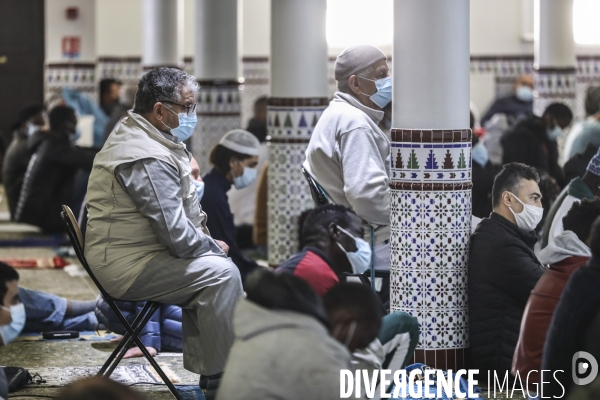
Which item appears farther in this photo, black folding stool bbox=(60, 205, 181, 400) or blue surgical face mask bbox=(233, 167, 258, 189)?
blue surgical face mask bbox=(233, 167, 258, 189)

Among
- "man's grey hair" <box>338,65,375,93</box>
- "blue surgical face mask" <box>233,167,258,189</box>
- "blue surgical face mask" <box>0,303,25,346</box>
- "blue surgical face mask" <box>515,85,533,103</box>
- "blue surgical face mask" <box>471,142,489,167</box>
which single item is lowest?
"blue surgical face mask" <box>0,303,25,346</box>

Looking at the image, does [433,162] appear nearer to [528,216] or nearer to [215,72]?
[528,216]

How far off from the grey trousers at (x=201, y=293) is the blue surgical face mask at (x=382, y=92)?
1441mm

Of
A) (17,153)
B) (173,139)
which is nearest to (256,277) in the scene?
(173,139)

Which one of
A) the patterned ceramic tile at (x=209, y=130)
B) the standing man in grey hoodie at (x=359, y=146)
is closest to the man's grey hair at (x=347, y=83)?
the standing man in grey hoodie at (x=359, y=146)

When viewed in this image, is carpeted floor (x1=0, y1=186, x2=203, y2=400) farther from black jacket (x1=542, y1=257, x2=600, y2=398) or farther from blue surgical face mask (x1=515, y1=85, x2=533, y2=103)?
blue surgical face mask (x1=515, y1=85, x2=533, y2=103)

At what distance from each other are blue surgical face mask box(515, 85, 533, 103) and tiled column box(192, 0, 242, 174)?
196 inches

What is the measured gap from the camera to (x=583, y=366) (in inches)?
146

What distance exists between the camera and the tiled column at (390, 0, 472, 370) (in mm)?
5250

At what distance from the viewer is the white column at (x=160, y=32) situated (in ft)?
37.1

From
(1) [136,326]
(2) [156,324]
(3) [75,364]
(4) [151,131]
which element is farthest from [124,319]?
(2) [156,324]

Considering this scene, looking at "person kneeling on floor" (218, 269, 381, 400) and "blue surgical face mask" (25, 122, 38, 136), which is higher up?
"blue surgical face mask" (25, 122, 38, 136)

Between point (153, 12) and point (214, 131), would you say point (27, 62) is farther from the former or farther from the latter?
point (214, 131)

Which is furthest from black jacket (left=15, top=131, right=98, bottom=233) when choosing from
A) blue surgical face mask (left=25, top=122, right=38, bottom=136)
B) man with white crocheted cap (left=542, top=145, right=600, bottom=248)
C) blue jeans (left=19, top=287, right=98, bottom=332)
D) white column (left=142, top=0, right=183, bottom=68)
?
man with white crocheted cap (left=542, top=145, right=600, bottom=248)
